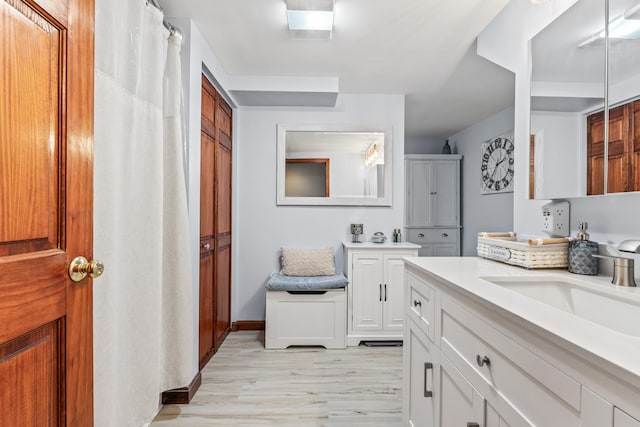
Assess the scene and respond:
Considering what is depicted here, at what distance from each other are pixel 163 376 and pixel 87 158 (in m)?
1.36

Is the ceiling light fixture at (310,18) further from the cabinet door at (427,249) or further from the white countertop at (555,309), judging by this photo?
the cabinet door at (427,249)

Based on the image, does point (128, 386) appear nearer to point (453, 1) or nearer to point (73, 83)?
point (73, 83)

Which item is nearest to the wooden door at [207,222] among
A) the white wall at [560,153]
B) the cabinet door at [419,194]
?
the white wall at [560,153]

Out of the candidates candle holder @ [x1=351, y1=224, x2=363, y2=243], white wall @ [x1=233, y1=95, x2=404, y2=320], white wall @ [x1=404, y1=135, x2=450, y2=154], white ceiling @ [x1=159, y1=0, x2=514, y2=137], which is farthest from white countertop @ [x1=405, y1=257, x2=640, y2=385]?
white wall @ [x1=404, y1=135, x2=450, y2=154]

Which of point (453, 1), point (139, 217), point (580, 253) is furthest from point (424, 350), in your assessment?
point (453, 1)

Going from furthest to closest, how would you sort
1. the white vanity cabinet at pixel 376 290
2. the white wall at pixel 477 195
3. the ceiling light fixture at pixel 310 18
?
1. the white wall at pixel 477 195
2. the white vanity cabinet at pixel 376 290
3. the ceiling light fixture at pixel 310 18

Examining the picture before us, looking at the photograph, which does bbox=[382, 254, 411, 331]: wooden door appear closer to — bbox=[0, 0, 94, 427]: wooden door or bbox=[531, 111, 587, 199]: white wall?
bbox=[531, 111, 587, 199]: white wall

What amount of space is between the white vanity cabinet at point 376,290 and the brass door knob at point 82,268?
2261mm

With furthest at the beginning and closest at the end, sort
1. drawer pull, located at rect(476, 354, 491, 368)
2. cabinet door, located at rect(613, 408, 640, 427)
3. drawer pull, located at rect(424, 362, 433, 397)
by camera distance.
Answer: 1. drawer pull, located at rect(424, 362, 433, 397)
2. drawer pull, located at rect(476, 354, 491, 368)
3. cabinet door, located at rect(613, 408, 640, 427)

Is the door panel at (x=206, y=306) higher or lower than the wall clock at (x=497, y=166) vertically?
lower

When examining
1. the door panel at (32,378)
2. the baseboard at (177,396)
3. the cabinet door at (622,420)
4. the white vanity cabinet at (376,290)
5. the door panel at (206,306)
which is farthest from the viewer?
the white vanity cabinet at (376,290)

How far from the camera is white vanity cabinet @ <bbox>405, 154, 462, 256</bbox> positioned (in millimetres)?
5070

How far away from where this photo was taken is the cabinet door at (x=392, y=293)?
305cm

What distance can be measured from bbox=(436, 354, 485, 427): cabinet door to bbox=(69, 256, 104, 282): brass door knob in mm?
1205
